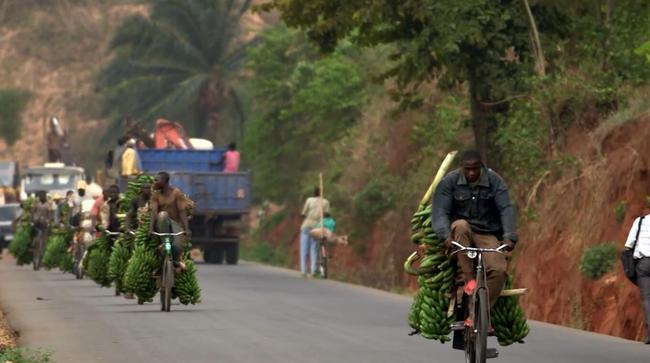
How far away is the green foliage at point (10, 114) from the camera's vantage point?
104 metres

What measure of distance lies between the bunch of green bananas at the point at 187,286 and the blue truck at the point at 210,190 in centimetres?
1839

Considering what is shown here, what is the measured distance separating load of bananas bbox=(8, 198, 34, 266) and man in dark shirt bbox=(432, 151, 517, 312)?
25251 millimetres

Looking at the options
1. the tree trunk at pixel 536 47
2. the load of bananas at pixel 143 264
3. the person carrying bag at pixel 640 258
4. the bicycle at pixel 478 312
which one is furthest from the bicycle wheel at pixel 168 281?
the tree trunk at pixel 536 47

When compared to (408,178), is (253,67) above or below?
above

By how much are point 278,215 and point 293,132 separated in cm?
424

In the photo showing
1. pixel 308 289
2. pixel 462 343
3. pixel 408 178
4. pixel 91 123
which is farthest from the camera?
pixel 91 123

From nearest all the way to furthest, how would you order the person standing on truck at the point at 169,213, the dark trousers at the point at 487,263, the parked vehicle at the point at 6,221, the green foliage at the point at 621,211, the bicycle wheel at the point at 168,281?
1. the dark trousers at the point at 487,263
2. the bicycle wheel at the point at 168,281
3. the person standing on truck at the point at 169,213
4. the green foliage at the point at 621,211
5. the parked vehicle at the point at 6,221

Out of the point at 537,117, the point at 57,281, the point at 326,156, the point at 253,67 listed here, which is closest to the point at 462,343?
the point at 537,117

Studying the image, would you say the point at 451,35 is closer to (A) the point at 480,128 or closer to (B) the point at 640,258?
(A) the point at 480,128

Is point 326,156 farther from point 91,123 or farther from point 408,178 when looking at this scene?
point 91,123

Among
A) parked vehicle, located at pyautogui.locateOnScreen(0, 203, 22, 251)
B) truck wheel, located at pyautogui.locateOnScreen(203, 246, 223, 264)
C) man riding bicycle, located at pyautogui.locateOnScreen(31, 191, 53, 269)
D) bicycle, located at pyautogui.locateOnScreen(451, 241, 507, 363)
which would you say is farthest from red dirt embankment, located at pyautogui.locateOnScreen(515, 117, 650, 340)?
parked vehicle, located at pyautogui.locateOnScreen(0, 203, 22, 251)

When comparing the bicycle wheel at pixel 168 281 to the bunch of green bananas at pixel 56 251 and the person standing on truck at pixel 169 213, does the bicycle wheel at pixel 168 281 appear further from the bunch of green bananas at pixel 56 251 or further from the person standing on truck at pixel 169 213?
the bunch of green bananas at pixel 56 251

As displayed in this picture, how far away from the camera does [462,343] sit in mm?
13609

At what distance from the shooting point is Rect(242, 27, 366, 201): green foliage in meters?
47.9
